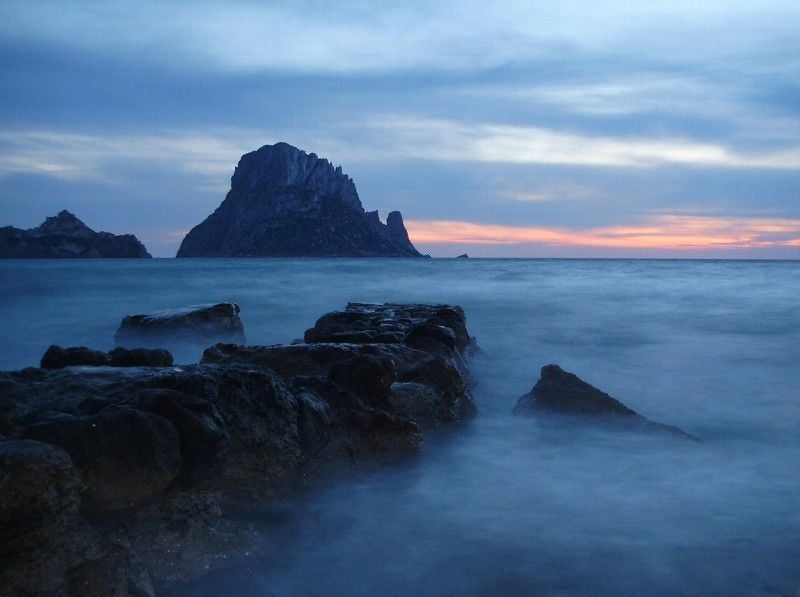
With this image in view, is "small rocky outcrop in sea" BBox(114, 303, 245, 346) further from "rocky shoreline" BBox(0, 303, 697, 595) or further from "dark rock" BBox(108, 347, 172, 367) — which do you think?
"dark rock" BBox(108, 347, 172, 367)

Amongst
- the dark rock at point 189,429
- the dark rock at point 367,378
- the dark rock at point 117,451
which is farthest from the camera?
the dark rock at point 367,378

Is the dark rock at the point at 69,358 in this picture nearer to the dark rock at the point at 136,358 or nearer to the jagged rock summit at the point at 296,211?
the dark rock at the point at 136,358

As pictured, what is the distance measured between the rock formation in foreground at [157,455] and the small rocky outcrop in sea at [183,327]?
5979 mm

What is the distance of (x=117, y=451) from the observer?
10.9 feet

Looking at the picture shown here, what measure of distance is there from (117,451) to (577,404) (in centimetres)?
483

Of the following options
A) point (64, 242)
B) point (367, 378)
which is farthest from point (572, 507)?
point (64, 242)

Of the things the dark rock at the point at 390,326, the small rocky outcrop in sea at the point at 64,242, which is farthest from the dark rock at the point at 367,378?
the small rocky outcrop in sea at the point at 64,242

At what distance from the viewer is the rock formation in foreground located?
292 cm

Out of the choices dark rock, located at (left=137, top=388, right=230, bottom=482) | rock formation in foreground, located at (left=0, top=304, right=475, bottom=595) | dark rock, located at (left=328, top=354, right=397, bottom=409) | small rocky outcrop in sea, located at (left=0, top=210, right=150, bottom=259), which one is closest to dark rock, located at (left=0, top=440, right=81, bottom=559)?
rock formation in foreground, located at (left=0, top=304, right=475, bottom=595)

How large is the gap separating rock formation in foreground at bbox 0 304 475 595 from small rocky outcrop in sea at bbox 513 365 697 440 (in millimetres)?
2198

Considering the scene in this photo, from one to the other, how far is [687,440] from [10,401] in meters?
5.50

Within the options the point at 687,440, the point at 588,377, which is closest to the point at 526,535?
the point at 687,440

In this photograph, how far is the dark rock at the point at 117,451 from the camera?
10.8ft

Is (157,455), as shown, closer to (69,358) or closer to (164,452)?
(164,452)
